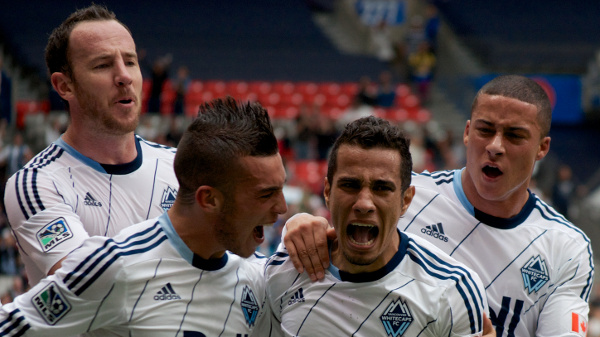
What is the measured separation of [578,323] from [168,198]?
2026mm

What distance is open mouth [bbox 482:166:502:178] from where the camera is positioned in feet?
13.1

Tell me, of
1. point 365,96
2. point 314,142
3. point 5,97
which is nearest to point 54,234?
point 5,97

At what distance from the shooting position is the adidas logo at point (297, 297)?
134 inches

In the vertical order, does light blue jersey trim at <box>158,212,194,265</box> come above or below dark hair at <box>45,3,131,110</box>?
below

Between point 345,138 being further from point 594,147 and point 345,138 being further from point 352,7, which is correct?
point 352,7

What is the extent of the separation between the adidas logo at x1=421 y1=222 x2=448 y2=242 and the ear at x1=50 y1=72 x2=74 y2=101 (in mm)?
1886

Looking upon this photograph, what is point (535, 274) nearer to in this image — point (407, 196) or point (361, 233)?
point (407, 196)

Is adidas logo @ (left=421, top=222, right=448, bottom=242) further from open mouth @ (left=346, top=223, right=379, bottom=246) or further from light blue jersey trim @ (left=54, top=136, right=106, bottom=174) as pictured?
light blue jersey trim @ (left=54, top=136, right=106, bottom=174)

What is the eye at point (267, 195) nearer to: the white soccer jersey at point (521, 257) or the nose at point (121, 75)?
the nose at point (121, 75)

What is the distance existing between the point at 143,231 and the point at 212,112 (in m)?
0.56

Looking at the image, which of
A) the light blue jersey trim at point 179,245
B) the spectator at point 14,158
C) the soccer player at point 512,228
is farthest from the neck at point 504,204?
the spectator at point 14,158

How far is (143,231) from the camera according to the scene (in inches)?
125

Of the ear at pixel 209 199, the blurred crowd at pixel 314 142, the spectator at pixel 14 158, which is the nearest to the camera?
the ear at pixel 209 199

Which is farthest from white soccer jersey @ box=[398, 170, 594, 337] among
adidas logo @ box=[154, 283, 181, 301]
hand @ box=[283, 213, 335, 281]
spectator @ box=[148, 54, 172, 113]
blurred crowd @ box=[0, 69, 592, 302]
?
spectator @ box=[148, 54, 172, 113]
